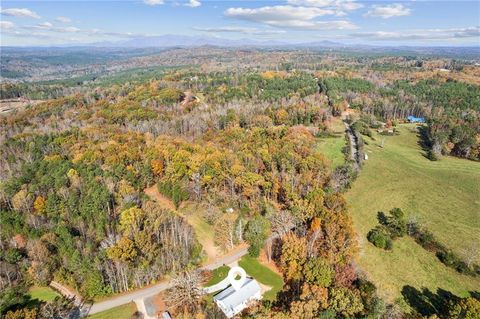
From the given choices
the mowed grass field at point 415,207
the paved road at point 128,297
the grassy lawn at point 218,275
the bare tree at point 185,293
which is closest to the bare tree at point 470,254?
the mowed grass field at point 415,207

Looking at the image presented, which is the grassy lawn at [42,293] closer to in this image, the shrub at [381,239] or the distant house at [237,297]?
the distant house at [237,297]

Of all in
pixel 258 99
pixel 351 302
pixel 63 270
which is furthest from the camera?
pixel 258 99

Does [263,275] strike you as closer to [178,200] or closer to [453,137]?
[178,200]

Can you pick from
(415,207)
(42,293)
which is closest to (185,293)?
(42,293)

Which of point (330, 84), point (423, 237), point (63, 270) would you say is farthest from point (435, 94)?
point (63, 270)

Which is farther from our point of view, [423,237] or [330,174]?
[330,174]

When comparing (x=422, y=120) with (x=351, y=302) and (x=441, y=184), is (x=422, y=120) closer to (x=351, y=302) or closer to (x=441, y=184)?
(x=441, y=184)

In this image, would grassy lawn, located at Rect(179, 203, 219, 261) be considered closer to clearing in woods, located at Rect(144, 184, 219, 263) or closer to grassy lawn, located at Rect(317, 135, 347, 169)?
clearing in woods, located at Rect(144, 184, 219, 263)

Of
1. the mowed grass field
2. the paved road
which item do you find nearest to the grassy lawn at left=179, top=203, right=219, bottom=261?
the paved road
